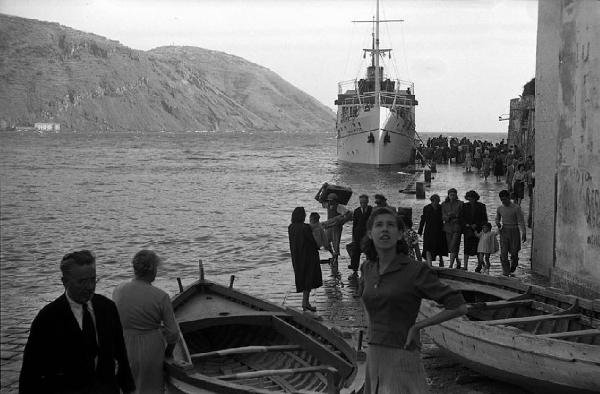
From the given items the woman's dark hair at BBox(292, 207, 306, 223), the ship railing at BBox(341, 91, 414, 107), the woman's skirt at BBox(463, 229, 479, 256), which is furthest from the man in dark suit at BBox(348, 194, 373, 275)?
the ship railing at BBox(341, 91, 414, 107)

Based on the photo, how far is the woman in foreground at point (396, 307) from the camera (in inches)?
167

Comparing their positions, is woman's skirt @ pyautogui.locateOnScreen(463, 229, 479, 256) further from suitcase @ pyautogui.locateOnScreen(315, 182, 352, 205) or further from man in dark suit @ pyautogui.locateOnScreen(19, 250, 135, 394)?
man in dark suit @ pyautogui.locateOnScreen(19, 250, 135, 394)

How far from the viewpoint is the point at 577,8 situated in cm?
1106

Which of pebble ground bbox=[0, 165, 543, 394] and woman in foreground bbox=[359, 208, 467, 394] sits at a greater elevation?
woman in foreground bbox=[359, 208, 467, 394]

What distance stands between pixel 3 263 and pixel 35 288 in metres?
4.29

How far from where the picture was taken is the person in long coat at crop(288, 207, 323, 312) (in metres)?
10.6

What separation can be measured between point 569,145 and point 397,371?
796 cm

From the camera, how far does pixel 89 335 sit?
4.12m

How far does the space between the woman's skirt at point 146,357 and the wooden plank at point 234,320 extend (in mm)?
1853

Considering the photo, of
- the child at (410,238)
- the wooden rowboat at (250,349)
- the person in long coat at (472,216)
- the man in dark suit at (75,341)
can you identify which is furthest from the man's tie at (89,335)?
the person in long coat at (472,216)

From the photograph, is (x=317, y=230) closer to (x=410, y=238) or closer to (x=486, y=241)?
(x=410, y=238)


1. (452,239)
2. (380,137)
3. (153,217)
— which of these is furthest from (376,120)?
(452,239)

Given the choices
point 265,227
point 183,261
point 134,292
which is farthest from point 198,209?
point 134,292

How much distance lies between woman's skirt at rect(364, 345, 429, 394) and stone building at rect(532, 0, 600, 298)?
22.0 ft
